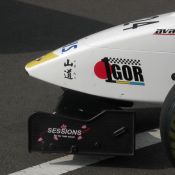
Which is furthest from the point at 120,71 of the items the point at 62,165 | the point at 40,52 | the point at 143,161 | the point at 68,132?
the point at 40,52

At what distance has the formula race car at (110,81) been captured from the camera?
4.52m

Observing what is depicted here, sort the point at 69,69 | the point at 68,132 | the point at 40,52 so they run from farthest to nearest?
1. the point at 40,52
2. the point at 69,69
3. the point at 68,132

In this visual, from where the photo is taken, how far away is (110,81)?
4.63m

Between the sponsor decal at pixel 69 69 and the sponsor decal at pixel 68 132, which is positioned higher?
the sponsor decal at pixel 69 69

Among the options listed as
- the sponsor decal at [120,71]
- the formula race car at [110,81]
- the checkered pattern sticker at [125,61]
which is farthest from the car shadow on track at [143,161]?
the checkered pattern sticker at [125,61]

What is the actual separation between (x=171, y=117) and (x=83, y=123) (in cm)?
69

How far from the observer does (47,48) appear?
886 cm

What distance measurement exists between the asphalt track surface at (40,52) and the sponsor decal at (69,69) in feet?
2.18

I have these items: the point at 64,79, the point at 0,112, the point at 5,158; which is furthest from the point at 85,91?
the point at 0,112

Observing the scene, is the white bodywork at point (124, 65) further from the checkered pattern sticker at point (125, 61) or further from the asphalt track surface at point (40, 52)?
the asphalt track surface at point (40, 52)

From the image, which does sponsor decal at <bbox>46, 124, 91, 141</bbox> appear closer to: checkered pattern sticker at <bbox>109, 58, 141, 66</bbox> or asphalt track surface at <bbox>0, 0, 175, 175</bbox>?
asphalt track surface at <bbox>0, 0, 175, 175</bbox>

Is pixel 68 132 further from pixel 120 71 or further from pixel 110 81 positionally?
pixel 120 71

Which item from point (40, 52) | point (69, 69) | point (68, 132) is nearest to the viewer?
point (68, 132)

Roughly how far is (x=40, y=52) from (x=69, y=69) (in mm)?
3938
